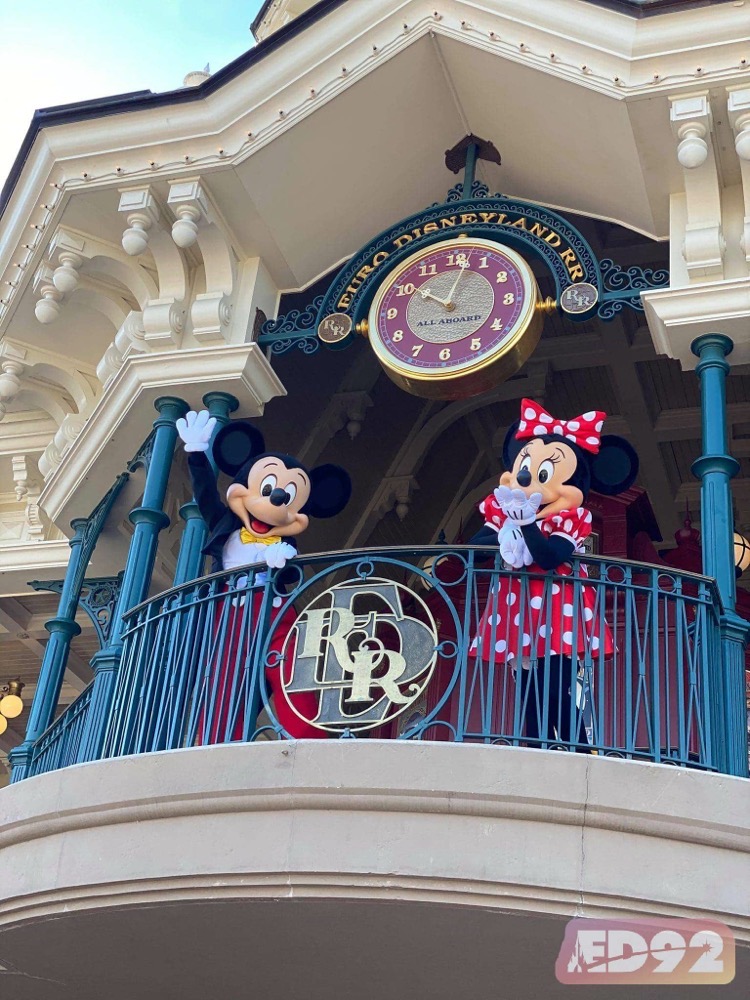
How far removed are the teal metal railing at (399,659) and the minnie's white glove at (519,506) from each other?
18 centimetres

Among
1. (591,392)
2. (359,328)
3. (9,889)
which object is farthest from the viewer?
(591,392)

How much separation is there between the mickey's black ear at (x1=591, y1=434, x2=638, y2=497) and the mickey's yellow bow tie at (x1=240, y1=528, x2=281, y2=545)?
1540mm

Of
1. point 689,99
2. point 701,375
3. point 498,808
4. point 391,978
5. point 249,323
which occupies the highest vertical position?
point 689,99

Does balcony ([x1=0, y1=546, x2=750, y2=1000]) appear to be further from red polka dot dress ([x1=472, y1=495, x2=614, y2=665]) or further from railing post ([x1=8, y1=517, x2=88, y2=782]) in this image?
railing post ([x1=8, y1=517, x2=88, y2=782])

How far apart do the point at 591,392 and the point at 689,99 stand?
3.34m

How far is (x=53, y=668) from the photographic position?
320 inches

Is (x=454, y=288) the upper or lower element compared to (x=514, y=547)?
upper

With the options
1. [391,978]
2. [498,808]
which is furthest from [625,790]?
[391,978]

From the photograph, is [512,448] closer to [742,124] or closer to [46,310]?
[742,124]

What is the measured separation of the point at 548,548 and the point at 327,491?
73.7 inches

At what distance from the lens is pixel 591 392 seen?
1002cm

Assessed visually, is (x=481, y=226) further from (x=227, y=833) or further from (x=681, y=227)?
(x=227, y=833)

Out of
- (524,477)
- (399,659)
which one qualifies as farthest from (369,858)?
(524,477)

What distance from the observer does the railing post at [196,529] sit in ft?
23.7
